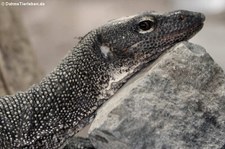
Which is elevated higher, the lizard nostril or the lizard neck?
the lizard nostril

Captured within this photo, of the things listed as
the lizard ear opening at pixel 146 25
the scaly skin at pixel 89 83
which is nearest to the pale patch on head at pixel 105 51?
the scaly skin at pixel 89 83

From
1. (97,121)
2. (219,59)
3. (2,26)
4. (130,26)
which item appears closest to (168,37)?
(130,26)

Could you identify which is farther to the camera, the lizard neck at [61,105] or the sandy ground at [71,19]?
the sandy ground at [71,19]

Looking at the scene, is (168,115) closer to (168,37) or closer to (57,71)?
(168,37)

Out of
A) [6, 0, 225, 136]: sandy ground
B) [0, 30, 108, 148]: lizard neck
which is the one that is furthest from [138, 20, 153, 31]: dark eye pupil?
[6, 0, 225, 136]: sandy ground

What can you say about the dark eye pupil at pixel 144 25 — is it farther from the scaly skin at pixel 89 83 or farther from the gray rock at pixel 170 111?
the gray rock at pixel 170 111

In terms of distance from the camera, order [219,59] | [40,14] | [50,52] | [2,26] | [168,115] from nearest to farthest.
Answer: [168,115], [2,26], [219,59], [50,52], [40,14]

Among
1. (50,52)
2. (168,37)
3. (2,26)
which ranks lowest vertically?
(50,52)

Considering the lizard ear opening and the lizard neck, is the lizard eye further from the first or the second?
the lizard neck
